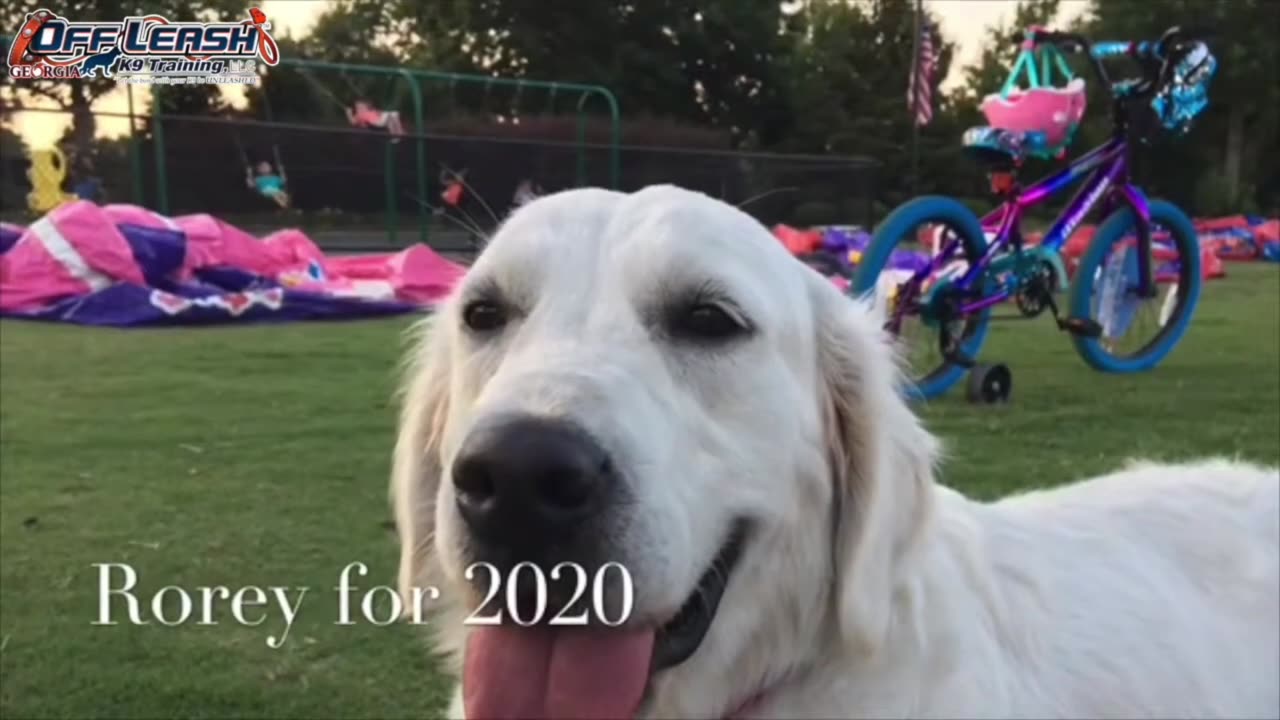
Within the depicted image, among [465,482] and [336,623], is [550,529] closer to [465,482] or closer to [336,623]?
[465,482]

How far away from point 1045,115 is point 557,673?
7220mm

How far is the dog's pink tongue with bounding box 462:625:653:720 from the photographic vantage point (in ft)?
6.52

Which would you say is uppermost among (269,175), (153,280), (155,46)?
(155,46)

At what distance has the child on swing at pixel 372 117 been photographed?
66.6 ft

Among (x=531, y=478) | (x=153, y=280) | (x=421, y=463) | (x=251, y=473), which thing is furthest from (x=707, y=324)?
(x=153, y=280)

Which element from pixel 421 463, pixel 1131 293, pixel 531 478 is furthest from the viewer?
pixel 1131 293

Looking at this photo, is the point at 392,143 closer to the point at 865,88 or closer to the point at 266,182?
the point at 266,182

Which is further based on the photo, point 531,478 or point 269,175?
point 269,175

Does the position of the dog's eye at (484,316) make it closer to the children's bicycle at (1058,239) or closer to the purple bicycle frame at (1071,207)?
the children's bicycle at (1058,239)

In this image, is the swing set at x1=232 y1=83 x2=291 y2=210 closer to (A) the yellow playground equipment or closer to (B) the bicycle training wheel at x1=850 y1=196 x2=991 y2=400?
(A) the yellow playground equipment

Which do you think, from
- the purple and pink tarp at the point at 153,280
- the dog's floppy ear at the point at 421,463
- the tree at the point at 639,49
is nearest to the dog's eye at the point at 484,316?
→ the dog's floppy ear at the point at 421,463

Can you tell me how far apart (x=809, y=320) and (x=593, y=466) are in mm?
845

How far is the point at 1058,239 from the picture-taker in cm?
841

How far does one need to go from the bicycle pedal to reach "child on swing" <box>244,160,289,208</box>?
47.1ft
